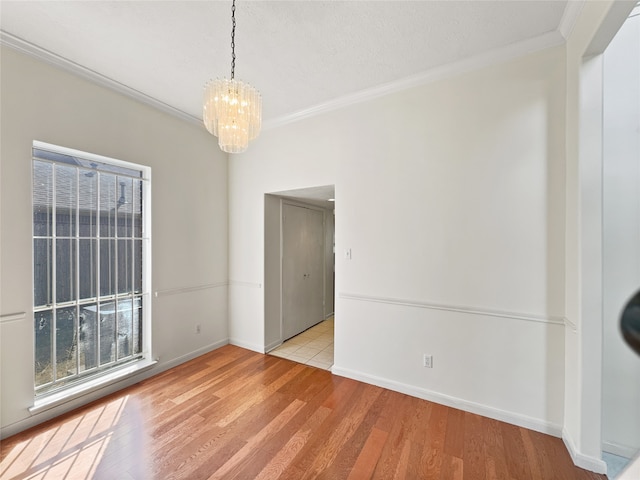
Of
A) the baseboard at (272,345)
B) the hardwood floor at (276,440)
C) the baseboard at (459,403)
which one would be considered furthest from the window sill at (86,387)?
the baseboard at (459,403)

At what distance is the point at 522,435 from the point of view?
2141mm

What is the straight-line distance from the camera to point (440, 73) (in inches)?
99.6

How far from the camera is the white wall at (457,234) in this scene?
218 cm

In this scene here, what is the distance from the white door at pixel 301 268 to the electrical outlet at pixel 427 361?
2032 mm

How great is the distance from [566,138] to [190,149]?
3.70 meters

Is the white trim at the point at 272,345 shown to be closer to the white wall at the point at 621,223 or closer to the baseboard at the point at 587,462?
the baseboard at the point at 587,462

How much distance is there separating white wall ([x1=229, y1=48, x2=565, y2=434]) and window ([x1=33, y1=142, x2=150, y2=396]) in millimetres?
1943

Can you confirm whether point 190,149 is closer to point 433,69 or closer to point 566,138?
point 433,69

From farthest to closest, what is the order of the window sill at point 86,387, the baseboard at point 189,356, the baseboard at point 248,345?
1. the baseboard at point 248,345
2. the baseboard at point 189,356
3. the window sill at point 86,387

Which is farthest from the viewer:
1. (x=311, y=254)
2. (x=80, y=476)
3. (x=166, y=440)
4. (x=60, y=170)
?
(x=311, y=254)

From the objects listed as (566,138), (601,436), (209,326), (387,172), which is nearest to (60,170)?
(209,326)

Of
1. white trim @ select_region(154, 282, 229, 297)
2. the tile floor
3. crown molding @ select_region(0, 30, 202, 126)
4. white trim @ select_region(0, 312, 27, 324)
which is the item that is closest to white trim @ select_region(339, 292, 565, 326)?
the tile floor

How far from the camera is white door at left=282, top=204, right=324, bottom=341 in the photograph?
407 centimetres

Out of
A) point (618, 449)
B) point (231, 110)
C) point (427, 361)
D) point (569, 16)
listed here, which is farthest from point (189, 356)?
point (569, 16)
